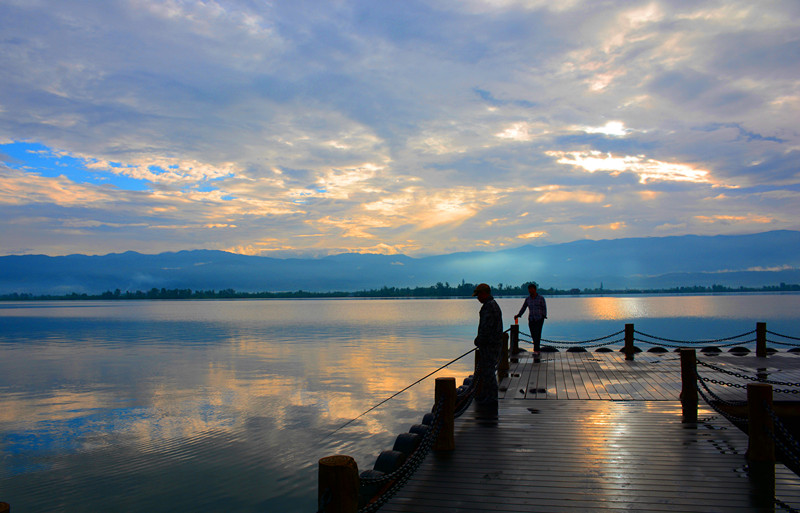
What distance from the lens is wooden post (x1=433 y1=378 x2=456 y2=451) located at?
7.20 meters

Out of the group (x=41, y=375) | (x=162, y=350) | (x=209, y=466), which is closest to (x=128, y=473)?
(x=209, y=466)

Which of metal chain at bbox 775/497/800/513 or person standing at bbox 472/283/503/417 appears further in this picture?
person standing at bbox 472/283/503/417

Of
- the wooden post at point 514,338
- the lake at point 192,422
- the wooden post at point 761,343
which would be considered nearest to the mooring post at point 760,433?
the lake at point 192,422

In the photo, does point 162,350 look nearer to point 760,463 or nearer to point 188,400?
point 188,400

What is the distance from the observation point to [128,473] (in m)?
10.9

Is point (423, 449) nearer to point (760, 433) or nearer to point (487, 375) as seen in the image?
point (487, 375)

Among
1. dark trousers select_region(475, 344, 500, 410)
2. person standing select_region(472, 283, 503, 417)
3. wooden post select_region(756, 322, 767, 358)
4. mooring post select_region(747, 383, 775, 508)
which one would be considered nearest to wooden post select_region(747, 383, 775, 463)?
mooring post select_region(747, 383, 775, 508)

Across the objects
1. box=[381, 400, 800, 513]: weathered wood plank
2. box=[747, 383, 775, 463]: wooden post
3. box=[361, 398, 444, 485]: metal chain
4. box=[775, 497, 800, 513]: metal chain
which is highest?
box=[747, 383, 775, 463]: wooden post

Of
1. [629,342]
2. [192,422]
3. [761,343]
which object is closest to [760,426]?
[629,342]

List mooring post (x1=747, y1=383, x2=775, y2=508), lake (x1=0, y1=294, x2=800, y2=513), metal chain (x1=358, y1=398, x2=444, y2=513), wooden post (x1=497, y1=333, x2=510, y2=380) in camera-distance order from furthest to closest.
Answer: wooden post (x1=497, y1=333, x2=510, y2=380)
lake (x1=0, y1=294, x2=800, y2=513)
mooring post (x1=747, y1=383, x2=775, y2=508)
metal chain (x1=358, y1=398, x2=444, y2=513)

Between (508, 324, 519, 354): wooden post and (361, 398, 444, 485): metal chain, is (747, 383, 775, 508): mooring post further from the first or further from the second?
(508, 324, 519, 354): wooden post

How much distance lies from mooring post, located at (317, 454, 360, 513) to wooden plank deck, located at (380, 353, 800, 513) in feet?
5.31

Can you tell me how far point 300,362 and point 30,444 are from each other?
1559cm

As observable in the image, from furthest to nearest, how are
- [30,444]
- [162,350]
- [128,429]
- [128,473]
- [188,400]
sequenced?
1. [162,350]
2. [188,400]
3. [128,429]
4. [30,444]
5. [128,473]
